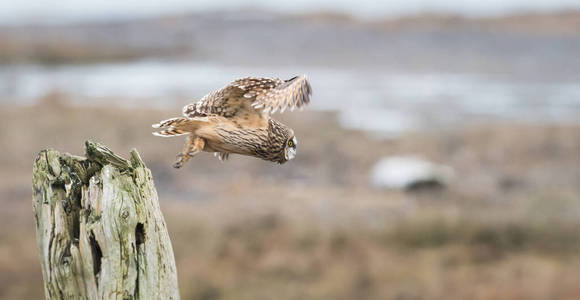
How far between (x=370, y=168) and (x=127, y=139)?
24.0 ft

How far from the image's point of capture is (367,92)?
3256 cm

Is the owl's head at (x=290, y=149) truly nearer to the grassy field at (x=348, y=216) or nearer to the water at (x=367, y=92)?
the grassy field at (x=348, y=216)

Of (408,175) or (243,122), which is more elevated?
(408,175)

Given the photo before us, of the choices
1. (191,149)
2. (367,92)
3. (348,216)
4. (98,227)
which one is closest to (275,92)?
(191,149)

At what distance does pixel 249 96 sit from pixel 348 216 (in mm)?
14572

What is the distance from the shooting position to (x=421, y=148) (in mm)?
21938

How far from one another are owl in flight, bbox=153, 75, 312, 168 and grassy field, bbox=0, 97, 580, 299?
1119 cm

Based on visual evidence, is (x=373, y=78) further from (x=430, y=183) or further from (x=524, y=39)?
(x=430, y=183)

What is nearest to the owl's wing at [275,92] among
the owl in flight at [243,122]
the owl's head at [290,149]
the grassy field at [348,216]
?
the owl in flight at [243,122]

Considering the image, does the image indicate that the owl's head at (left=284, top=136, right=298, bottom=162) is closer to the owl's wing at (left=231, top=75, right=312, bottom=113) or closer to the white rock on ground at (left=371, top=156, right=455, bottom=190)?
the owl's wing at (left=231, top=75, right=312, bottom=113)

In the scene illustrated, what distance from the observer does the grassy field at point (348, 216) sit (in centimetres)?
1348

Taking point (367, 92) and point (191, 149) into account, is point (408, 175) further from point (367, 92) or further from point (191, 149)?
point (191, 149)

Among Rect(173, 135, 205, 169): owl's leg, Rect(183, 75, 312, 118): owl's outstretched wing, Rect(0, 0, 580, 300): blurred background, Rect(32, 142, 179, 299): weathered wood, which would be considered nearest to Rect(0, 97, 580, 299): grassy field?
Rect(0, 0, 580, 300): blurred background

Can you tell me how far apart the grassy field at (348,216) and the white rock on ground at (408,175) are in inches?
11.4
